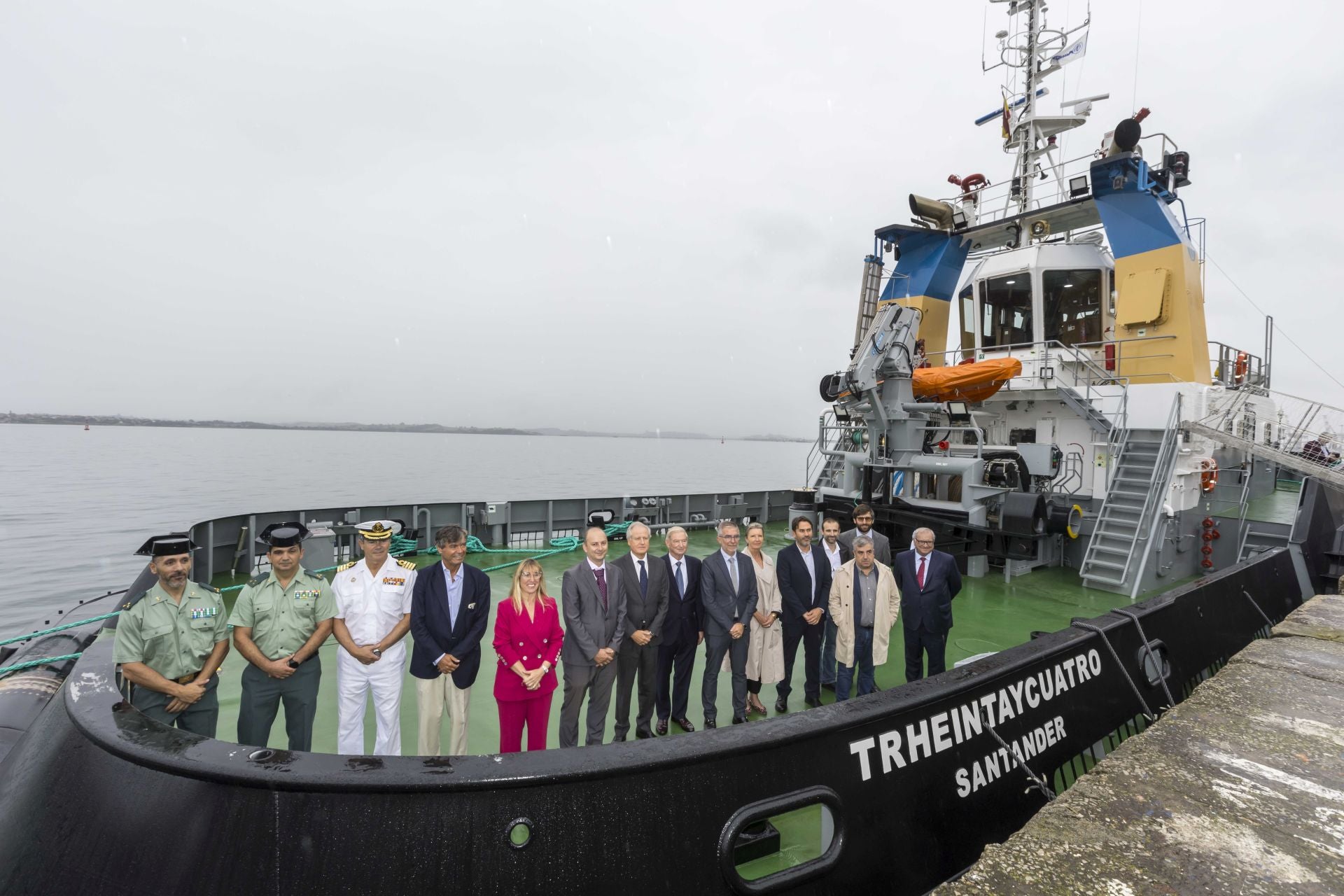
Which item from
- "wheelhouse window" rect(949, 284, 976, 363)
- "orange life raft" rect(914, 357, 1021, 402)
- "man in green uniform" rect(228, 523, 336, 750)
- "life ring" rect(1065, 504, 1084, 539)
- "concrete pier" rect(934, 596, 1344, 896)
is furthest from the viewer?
"wheelhouse window" rect(949, 284, 976, 363)

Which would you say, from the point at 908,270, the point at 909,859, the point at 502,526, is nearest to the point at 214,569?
the point at 502,526

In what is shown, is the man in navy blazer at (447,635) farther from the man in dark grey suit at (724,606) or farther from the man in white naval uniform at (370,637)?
the man in dark grey suit at (724,606)

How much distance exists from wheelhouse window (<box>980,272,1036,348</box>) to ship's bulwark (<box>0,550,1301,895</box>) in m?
10.9

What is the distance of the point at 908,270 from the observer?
13758 millimetres

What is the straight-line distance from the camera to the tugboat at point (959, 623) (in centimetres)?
182

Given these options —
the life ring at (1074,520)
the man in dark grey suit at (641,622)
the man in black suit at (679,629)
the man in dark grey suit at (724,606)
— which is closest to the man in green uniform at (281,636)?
the man in dark grey suit at (641,622)

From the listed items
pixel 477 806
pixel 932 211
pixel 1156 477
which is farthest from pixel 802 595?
pixel 932 211

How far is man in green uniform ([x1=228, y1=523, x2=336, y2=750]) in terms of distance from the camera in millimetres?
3316

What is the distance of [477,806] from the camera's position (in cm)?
182

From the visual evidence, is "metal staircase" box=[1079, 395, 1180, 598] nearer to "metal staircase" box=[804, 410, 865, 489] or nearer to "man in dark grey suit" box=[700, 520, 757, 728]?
"metal staircase" box=[804, 410, 865, 489]

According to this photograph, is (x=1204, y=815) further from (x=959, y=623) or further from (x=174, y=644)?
(x=959, y=623)

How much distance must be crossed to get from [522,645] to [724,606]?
1551 millimetres

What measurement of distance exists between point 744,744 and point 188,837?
169 cm

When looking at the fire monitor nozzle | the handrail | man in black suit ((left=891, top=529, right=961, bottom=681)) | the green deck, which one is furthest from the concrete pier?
the fire monitor nozzle
